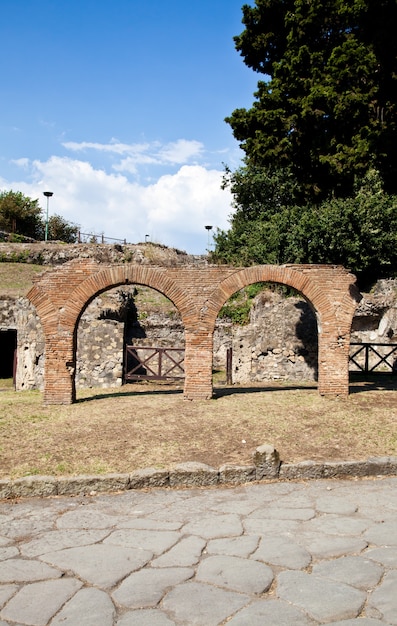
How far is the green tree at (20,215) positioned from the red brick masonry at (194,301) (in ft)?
103

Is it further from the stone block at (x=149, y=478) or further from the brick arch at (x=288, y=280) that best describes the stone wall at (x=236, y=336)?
the stone block at (x=149, y=478)

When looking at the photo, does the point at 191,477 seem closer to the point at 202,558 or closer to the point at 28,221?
the point at 202,558

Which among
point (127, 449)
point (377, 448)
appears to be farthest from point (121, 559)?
point (377, 448)

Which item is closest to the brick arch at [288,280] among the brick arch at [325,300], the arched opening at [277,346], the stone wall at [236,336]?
the brick arch at [325,300]

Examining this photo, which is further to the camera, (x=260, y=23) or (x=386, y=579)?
(x=260, y=23)

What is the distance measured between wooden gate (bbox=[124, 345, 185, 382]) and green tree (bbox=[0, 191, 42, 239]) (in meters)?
27.0

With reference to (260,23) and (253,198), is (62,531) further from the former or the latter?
(253,198)

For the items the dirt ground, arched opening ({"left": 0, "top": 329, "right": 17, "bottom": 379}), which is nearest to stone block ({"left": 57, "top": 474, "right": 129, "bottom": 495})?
the dirt ground

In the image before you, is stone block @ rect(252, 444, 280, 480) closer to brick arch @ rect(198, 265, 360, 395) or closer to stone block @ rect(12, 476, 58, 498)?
stone block @ rect(12, 476, 58, 498)

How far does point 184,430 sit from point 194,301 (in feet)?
A: 12.2

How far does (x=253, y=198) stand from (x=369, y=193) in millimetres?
11046

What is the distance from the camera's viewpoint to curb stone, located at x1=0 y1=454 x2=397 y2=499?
6.53 meters

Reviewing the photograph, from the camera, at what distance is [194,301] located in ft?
40.0

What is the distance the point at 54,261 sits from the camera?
33250 millimetres
